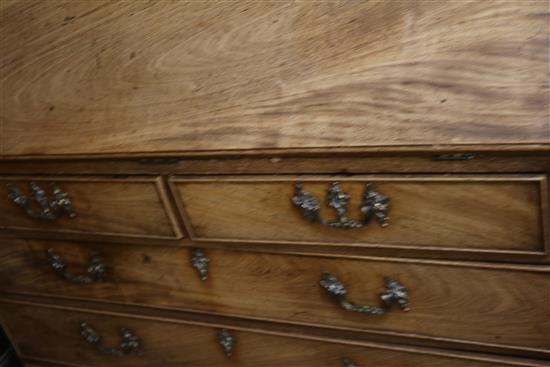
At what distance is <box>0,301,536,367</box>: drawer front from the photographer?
2.91 ft

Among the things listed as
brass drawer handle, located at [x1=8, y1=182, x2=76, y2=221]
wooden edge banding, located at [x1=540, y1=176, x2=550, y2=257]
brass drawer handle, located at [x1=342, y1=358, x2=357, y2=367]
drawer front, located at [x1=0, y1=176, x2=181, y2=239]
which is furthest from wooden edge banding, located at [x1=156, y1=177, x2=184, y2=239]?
wooden edge banding, located at [x1=540, y1=176, x2=550, y2=257]

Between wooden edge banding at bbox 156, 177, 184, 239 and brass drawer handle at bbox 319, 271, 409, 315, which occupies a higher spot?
wooden edge banding at bbox 156, 177, 184, 239

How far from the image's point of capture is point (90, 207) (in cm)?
93

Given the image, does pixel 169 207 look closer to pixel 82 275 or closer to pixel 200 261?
pixel 200 261

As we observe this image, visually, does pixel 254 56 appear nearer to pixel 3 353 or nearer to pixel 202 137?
pixel 202 137

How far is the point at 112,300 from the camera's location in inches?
41.7

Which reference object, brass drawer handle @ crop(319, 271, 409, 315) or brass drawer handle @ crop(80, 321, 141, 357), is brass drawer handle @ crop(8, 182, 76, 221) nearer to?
brass drawer handle @ crop(80, 321, 141, 357)

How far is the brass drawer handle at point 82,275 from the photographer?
3.29 ft

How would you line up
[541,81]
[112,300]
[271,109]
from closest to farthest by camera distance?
[541,81]
[271,109]
[112,300]

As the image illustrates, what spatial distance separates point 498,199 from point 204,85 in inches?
16.9

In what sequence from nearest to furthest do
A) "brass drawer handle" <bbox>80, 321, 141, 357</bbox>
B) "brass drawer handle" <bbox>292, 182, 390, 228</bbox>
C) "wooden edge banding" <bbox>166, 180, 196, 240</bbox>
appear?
"brass drawer handle" <bbox>292, 182, 390, 228</bbox>, "wooden edge banding" <bbox>166, 180, 196, 240</bbox>, "brass drawer handle" <bbox>80, 321, 141, 357</bbox>

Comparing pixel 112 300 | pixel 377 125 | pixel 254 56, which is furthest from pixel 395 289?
pixel 112 300

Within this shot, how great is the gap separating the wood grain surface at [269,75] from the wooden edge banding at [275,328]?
0.34 m

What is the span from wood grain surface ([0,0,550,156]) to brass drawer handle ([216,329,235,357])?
38cm
